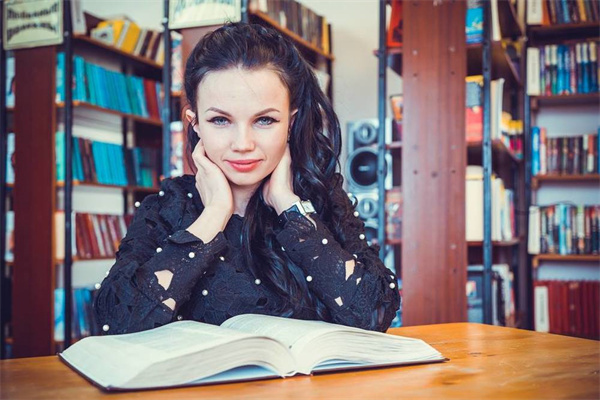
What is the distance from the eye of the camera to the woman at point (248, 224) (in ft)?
4.02

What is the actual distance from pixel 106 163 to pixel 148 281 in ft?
9.46

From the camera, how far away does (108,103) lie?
395cm

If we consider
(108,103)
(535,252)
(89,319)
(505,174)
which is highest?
(108,103)

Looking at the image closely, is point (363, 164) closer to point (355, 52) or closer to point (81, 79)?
point (355, 52)

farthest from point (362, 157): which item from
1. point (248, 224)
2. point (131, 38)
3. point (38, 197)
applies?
point (248, 224)

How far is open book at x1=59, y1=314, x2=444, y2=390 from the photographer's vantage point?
758 mm

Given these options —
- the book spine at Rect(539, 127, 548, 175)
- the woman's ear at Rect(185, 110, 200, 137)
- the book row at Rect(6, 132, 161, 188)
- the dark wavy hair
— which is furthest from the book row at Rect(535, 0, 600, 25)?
the woman's ear at Rect(185, 110, 200, 137)

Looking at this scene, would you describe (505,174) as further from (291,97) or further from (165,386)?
(165,386)

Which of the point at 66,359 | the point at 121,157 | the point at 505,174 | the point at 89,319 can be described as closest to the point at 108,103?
the point at 121,157

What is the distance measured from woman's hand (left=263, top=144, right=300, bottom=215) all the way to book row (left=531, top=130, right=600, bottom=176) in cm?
286

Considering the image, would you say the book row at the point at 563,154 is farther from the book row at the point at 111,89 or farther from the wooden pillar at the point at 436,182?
the book row at the point at 111,89

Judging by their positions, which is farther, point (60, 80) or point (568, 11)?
point (568, 11)

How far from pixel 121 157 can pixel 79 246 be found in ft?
2.05

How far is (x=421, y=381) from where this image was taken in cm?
82
